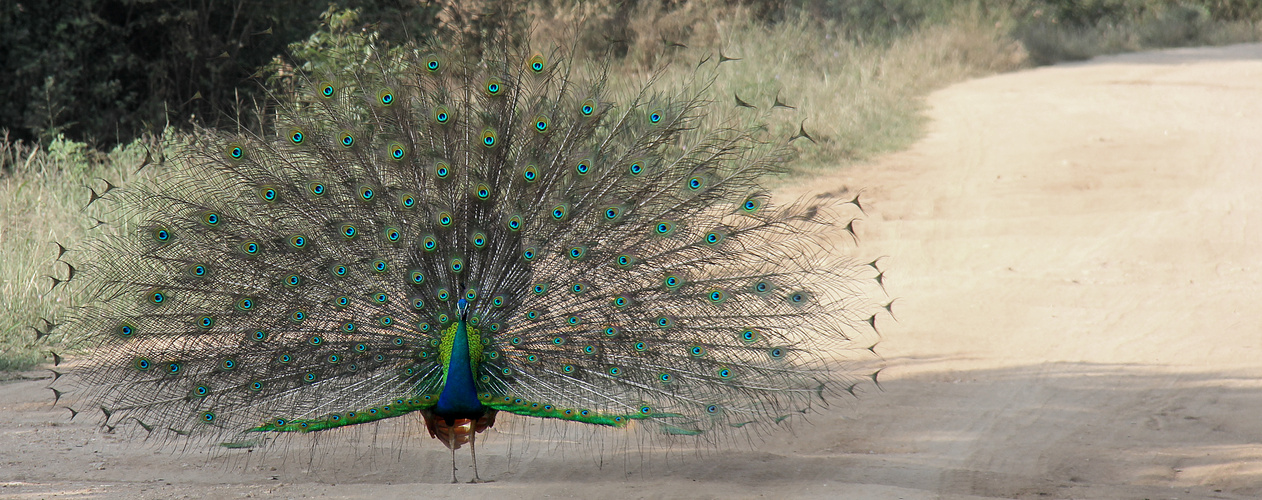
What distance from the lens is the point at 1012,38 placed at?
1984 centimetres

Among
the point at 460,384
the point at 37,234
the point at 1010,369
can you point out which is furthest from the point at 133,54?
the point at 1010,369

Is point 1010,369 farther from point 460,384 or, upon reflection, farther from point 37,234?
point 37,234

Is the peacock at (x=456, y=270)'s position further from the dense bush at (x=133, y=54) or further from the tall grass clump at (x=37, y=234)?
the dense bush at (x=133, y=54)

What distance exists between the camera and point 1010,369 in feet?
22.3

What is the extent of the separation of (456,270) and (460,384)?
565 millimetres

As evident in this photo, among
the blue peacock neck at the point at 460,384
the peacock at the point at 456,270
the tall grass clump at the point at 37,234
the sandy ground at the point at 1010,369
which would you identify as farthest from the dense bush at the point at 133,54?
the blue peacock neck at the point at 460,384

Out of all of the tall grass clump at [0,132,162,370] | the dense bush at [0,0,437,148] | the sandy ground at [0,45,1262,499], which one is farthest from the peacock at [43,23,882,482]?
the dense bush at [0,0,437,148]

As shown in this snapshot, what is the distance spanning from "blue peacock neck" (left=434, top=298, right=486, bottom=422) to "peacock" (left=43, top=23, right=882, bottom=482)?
3 centimetres

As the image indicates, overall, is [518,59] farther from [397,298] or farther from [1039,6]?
[1039,6]

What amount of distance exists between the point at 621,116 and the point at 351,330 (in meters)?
1.59

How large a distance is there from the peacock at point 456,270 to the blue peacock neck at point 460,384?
3 centimetres

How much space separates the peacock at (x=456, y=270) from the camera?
460 centimetres

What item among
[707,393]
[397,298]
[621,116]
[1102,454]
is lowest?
[1102,454]

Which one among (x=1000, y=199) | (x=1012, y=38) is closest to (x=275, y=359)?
(x=1000, y=199)
